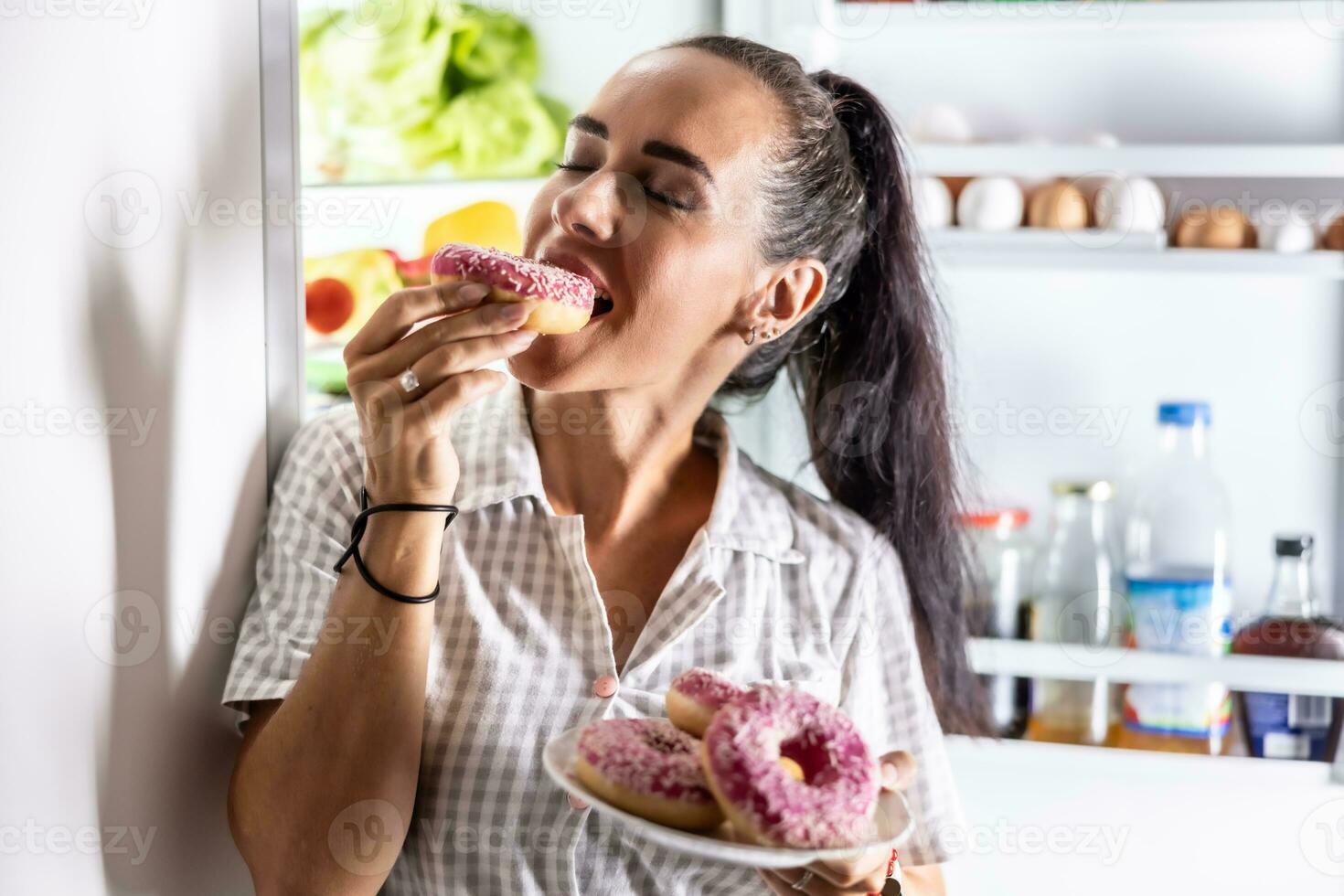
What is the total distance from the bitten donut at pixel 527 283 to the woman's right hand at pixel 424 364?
1 centimetres

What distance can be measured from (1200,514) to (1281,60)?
62 cm

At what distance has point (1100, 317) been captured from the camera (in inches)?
65.3

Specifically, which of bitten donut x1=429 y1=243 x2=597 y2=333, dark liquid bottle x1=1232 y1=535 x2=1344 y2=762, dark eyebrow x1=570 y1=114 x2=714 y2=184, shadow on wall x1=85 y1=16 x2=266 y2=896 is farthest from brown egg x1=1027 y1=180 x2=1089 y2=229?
shadow on wall x1=85 y1=16 x2=266 y2=896

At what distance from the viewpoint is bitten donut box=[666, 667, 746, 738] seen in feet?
2.85

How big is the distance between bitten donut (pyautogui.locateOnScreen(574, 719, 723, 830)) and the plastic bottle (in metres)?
0.88

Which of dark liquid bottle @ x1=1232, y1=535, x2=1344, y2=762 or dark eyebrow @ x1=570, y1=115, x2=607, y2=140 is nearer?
dark eyebrow @ x1=570, y1=115, x2=607, y2=140

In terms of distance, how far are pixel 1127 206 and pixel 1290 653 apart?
1.96ft

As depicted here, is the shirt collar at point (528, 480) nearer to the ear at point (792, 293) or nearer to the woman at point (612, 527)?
the woman at point (612, 527)

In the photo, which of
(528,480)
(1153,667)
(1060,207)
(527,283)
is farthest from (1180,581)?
(527,283)

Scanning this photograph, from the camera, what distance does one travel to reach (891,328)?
4.32ft

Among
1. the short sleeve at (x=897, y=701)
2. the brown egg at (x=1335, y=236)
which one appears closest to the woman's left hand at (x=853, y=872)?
the short sleeve at (x=897, y=701)

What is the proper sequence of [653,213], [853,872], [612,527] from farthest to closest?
1. [612,527]
2. [653,213]
3. [853,872]

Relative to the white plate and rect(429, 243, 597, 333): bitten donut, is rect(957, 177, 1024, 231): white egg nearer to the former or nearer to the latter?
rect(429, 243, 597, 333): bitten donut

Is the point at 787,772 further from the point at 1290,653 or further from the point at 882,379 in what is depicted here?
the point at 1290,653
